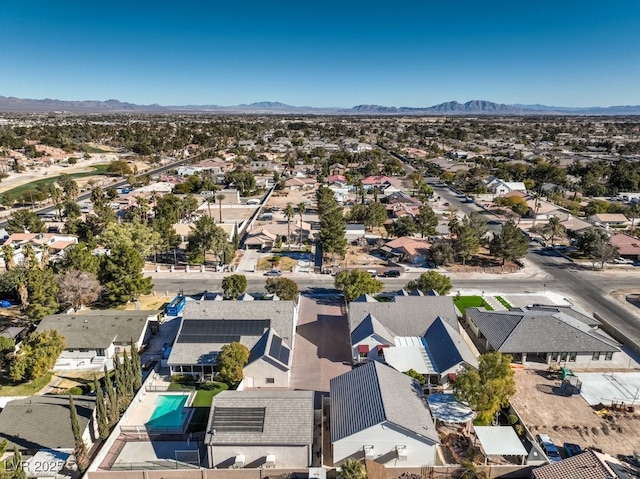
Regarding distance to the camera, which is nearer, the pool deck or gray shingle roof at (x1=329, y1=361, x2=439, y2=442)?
gray shingle roof at (x1=329, y1=361, x2=439, y2=442)

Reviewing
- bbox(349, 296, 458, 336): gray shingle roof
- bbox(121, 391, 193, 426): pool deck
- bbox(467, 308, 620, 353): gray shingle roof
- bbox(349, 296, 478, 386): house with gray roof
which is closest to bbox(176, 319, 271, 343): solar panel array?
bbox(121, 391, 193, 426): pool deck

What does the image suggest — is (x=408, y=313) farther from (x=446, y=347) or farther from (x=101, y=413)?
(x=101, y=413)

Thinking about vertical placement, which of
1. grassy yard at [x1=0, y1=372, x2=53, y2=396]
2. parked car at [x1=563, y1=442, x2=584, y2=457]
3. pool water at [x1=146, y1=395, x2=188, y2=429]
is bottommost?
grassy yard at [x1=0, y1=372, x2=53, y2=396]

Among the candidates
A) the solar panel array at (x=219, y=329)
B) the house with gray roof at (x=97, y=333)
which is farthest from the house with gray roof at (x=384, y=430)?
the house with gray roof at (x=97, y=333)

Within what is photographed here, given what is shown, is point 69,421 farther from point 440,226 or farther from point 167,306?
point 440,226

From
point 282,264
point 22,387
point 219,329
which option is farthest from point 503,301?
point 22,387

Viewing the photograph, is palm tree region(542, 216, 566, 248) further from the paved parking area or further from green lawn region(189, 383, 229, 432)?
green lawn region(189, 383, 229, 432)

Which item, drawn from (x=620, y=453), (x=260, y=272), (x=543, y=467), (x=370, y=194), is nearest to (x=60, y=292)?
(x=260, y=272)

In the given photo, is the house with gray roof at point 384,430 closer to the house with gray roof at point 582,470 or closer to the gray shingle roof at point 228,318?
the house with gray roof at point 582,470
